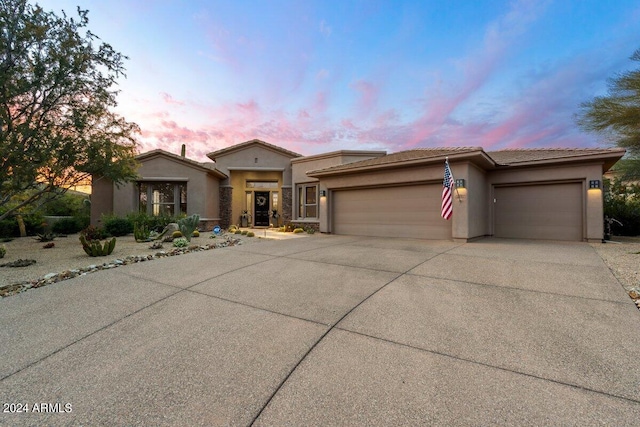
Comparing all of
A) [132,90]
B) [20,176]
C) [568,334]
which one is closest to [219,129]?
[132,90]

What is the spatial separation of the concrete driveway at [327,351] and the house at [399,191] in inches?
205

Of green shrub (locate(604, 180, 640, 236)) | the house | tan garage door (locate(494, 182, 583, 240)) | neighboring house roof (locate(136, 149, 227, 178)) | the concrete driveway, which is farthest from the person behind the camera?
neighboring house roof (locate(136, 149, 227, 178))

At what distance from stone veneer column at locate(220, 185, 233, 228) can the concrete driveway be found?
11386 millimetres

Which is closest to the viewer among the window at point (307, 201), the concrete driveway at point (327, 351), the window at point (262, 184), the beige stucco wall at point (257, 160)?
the concrete driveway at point (327, 351)

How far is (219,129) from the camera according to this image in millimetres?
15039

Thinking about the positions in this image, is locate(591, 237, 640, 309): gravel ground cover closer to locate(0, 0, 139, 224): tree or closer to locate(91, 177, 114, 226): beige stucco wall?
locate(0, 0, 139, 224): tree

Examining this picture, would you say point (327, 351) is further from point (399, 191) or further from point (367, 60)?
point (367, 60)

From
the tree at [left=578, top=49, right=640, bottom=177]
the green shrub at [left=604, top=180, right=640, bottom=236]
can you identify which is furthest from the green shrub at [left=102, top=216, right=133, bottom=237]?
the green shrub at [left=604, top=180, right=640, bottom=236]

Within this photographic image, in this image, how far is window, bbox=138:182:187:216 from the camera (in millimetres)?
13648

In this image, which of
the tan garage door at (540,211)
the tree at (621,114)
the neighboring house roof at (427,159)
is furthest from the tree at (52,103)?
the tree at (621,114)

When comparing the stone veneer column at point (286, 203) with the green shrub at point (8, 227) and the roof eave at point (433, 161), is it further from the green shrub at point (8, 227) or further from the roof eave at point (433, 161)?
the green shrub at point (8, 227)

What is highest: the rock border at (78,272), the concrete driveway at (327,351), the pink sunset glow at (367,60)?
the pink sunset glow at (367,60)

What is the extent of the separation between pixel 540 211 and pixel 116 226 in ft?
57.2

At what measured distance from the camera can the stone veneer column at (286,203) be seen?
15.4 m
